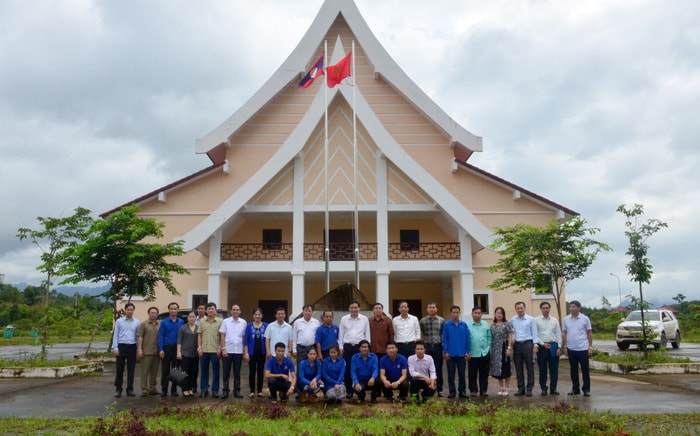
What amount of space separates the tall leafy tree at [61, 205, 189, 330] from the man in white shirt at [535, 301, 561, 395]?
10840mm

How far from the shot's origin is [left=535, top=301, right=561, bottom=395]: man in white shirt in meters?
9.91

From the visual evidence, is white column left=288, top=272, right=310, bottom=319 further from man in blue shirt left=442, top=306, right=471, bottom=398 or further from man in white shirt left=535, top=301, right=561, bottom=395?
man in white shirt left=535, top=301, right=561, bottom=395

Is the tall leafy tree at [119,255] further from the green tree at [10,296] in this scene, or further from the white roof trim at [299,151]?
the green tree at [10,296]

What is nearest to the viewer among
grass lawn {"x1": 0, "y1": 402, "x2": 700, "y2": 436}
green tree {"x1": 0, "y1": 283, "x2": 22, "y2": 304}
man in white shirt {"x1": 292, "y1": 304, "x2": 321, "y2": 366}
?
grass lawn {"x1": 0, "y1": 402, "x2": 700, "y2": 436}

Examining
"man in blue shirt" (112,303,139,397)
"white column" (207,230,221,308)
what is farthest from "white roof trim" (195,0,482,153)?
"man in blue shirt" (112,303,139,397)

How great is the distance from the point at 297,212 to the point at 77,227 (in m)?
6.81

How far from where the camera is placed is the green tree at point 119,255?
52.5ft

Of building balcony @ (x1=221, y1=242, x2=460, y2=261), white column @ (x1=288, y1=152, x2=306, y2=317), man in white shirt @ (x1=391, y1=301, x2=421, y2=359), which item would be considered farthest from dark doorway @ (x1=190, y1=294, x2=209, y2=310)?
man in white shirt @ (x1=391, y1=301, x2=421, y2=359)

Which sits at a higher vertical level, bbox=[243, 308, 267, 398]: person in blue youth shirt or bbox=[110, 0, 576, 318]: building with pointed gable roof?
bbox=[110, 0, 576, 318]: building with pointed gable roof

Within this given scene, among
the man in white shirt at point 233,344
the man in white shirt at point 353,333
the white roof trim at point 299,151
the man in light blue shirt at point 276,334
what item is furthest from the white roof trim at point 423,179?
the man in white shirt at point 233,344

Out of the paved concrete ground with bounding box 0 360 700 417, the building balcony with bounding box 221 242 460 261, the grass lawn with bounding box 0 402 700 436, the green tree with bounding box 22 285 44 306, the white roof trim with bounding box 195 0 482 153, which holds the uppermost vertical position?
the white roof trim with bounding box 195 0 482 153

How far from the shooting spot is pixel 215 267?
19.0 m

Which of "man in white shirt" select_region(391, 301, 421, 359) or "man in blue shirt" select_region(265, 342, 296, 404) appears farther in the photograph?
"man in white shirt" select_region(391, 301, 421, 359)

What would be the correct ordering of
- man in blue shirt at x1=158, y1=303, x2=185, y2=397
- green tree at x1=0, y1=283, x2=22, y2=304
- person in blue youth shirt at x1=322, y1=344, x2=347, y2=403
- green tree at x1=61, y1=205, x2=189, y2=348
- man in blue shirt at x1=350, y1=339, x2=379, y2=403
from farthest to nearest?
green tree at x1=0, y1=283, x2=22, y2=304 < green tree at x1=61, y1=205, x2=189, y2=348 < man in blue shirt at x1=158, y1=303, x2=185, y2=397 < man in blue shirt at x1=350, y1=339, x2=379, y2=403 < person in blue youth shirt at x1=322, y1=344, x2=347, y2=403
